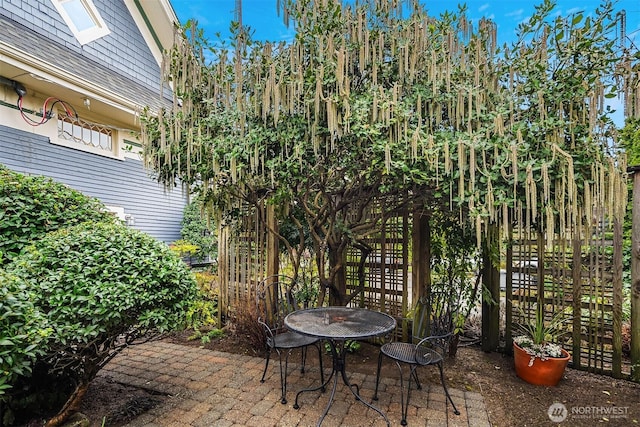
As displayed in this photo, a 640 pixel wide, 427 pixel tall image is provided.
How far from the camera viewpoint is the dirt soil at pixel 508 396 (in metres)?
2.56

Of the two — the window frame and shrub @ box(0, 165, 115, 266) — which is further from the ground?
the window frame

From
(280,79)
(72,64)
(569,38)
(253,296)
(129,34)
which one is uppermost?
(129,34)

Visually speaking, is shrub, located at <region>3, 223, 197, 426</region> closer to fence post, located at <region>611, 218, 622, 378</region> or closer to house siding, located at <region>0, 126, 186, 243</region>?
house siding, located at <region>0, 126, 186, 243</region>

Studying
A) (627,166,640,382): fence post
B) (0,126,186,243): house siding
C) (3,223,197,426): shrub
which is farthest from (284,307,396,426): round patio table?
(0,126,186,243): house siding

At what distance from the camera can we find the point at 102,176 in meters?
5.92

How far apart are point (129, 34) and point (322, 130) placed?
6.48m

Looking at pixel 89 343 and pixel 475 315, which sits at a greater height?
pixel 89 343

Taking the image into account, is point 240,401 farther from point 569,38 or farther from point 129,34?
point 129,34

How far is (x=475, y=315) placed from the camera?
15.5 ft

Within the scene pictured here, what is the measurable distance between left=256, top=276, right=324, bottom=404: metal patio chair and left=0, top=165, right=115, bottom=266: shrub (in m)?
1.86

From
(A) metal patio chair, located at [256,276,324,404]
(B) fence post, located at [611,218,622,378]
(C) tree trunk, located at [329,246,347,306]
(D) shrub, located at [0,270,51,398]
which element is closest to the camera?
(D) shrub, located at [0,270,51,398]

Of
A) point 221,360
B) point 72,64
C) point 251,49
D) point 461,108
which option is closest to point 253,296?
point 221,360

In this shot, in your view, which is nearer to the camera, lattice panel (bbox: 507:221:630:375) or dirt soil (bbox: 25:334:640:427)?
dirt soil (bbox: 25:334:640:427)

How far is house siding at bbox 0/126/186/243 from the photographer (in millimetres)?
4637
